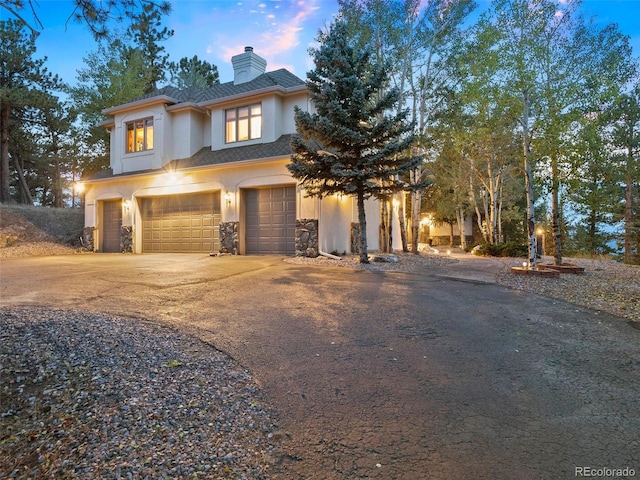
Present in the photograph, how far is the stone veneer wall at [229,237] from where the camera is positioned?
13.2 meters

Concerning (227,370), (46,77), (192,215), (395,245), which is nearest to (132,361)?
(227,370)

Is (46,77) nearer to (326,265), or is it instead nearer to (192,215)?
(192,215)

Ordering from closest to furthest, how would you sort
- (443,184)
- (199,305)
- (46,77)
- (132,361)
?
(132,361) → (199,305) → (46,77) → (443,184)

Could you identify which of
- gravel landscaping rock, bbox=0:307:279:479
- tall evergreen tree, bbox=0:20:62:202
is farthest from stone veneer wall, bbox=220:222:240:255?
tall evergreen tree, bbox=0:20:62:202

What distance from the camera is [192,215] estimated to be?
1456 centimetres

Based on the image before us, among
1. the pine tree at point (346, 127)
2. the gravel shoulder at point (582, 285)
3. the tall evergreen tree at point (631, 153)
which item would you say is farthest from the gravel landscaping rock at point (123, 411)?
the tall evergreen tree at point (631, 153)

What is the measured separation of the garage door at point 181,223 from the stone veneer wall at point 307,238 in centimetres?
359

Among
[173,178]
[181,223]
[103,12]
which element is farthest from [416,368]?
[173,178]

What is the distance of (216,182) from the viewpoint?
13.7 meters

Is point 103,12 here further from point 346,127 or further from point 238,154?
point 238,154

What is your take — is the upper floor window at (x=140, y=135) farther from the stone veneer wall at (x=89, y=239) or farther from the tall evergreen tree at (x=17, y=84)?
the tall evergreen tree at (x=17, y=84)

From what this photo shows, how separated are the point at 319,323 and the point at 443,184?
20757 millimetres

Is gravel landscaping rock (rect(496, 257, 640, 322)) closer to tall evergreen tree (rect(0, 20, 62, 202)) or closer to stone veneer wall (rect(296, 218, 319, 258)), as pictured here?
stone veneer wall (rect(296, 218, 319, 258))

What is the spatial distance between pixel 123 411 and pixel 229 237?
11072mm
